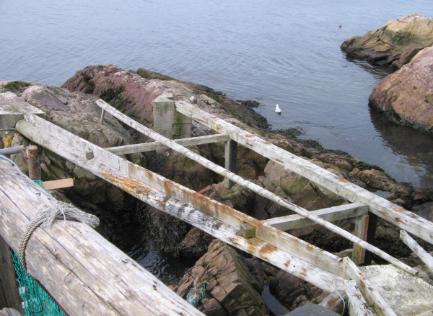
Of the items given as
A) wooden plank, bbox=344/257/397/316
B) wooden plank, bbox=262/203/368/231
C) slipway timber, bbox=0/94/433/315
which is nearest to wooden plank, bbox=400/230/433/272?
slipway timber, bbox=0/94/433/315

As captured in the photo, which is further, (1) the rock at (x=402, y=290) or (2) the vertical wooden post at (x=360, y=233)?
Result: (2) the vertical wooden post at (x=360, y=233)

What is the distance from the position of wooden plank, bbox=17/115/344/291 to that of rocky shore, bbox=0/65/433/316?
154 cm

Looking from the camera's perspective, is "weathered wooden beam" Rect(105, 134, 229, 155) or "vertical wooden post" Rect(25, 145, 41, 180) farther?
"weathered wooden beam" Rect(105, 134, 229, 155)

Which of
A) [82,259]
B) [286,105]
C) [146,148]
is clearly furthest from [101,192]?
[286,105]

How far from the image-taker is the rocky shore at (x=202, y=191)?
720 centimetres

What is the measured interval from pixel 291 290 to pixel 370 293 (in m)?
2.86

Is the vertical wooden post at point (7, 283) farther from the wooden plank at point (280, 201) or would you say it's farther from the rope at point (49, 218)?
the wooden plank at point (280, 201)

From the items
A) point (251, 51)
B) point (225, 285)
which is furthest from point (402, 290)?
point (251, 51)

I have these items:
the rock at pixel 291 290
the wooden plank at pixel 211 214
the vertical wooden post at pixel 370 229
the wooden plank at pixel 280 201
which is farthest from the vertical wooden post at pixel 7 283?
the vertical wooden post at pixel 370 229

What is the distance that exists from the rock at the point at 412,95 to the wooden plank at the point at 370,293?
16.4 m

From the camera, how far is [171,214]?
19.4 feet

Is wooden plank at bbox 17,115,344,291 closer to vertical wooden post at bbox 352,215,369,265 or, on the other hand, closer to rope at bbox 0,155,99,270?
vertical wooden post at bbox 352,215,369,265

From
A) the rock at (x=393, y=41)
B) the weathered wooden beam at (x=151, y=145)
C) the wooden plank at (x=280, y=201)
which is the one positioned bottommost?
the rock at (x=393, y=41)

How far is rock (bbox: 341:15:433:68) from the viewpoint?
30.6 metres
